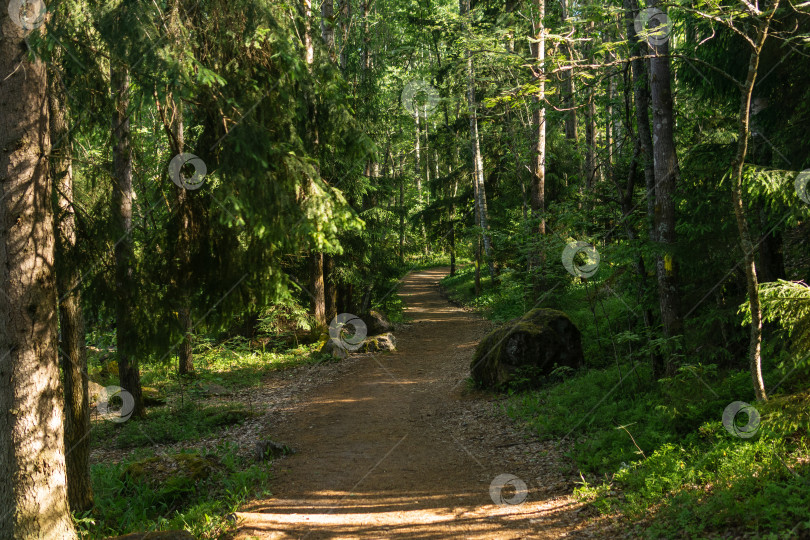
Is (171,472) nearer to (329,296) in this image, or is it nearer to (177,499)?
(177,499)

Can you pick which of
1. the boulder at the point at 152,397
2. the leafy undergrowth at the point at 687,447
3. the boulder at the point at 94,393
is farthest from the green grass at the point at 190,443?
the leafy undergrowth at the point at 687,447

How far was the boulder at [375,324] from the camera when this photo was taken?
56.8ft

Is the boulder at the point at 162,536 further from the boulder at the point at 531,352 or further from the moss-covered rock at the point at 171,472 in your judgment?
the boulder at the point at 531,352

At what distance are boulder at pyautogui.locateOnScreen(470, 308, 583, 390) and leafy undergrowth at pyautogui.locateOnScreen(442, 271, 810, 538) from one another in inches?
46.8

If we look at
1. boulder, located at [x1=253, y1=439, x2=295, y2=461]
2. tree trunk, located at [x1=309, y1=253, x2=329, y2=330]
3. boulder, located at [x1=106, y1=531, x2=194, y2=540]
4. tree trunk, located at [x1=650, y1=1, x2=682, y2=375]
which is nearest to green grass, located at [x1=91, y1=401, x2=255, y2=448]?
boulder, located at [x1=253, y1=439, x2=295, y2=461]

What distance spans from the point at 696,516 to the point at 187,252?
6.19 meters

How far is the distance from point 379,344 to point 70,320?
9882mm

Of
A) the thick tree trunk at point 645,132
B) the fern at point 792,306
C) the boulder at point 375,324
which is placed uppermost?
the thick tree trunk at point 645,132

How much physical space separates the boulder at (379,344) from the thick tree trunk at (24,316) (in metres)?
10.4

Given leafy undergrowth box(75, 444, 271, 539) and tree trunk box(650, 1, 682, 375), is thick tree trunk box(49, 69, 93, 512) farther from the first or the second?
tree trunk box(650, 1, 682, 375)

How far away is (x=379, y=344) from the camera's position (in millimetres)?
15383

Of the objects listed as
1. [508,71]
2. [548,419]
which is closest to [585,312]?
[548,419]

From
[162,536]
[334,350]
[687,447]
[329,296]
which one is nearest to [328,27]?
[329,296]

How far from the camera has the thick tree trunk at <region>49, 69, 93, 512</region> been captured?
5.92m
